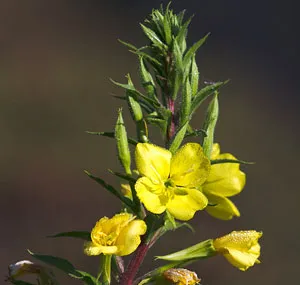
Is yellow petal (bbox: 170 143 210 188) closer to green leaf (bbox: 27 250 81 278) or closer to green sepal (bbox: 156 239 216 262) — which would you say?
green sepal (bbox: 156 239 216 262)

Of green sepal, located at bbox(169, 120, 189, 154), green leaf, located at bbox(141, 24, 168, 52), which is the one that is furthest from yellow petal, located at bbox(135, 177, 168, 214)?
green leaf, located at bbox(141, 24, 168, 52)

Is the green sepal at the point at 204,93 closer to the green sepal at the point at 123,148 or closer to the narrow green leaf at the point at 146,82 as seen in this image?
the narrow green leaf at the point at 146,82

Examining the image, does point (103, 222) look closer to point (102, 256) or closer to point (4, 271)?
point (102, 256)

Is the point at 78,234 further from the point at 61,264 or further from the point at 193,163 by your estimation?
the point at 193,163

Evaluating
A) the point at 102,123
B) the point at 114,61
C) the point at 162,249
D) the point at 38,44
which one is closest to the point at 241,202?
the point at 162,249

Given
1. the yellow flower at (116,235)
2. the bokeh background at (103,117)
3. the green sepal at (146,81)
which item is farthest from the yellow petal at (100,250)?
the bokeh background at (103,117)
